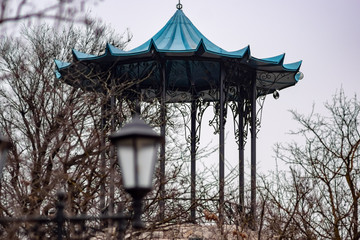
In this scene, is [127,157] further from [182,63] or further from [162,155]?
[182,63]

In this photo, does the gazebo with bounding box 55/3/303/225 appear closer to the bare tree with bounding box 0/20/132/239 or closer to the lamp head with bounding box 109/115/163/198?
the bare tree with bounding box 0/20/132/239

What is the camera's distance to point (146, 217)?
62.7 ft

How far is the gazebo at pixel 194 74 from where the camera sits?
72.3ft

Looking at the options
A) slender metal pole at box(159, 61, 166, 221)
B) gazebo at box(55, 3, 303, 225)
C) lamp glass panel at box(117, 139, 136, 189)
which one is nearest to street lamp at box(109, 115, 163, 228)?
lamp glass panel at box(117, 139, 136, 189)

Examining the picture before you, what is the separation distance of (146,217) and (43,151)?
3.24 metres

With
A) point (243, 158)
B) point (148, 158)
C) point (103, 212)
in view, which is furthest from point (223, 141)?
point (148, 158)

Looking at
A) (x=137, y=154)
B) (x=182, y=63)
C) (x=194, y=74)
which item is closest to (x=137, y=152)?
(x=137, y=154)

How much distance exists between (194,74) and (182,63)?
839 mm

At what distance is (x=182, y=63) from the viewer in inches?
993

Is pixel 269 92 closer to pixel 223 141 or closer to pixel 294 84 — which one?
pixel 294 84

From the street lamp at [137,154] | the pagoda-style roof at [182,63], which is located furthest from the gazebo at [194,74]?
the street lamp at [137,154]

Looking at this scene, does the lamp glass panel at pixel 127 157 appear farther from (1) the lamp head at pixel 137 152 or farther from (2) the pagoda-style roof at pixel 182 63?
(2) the pagoda-style roof at pixel 182 63

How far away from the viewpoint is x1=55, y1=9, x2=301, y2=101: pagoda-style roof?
22.0 meters

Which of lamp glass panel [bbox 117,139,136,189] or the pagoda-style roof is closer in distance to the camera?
lamp glass panel [bbox 117,139,136,189]
